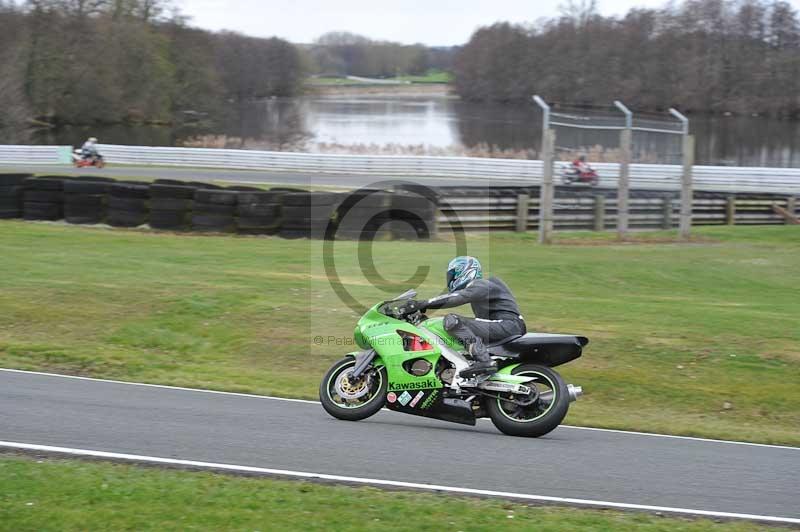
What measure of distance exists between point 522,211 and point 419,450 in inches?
726

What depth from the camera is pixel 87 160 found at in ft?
135

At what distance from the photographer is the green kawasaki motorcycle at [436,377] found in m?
8.35

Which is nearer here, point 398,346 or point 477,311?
point 398,346

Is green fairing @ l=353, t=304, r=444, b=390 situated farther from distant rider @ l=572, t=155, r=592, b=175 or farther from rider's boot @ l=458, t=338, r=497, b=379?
distant rider @ l=572, t=155, r=592, b=175

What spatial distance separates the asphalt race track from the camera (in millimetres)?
6887

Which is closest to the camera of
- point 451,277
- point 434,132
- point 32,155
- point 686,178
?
point 451,277

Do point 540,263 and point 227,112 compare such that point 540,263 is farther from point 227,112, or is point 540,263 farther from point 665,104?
point 227,112

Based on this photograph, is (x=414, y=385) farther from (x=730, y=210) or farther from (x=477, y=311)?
(x=730, y=210)

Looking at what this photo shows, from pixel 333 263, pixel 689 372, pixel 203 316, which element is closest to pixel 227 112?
pixel 333 263

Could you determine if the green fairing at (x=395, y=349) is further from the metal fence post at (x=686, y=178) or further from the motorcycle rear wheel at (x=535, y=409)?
the metal fence post at (x=686, y=178)

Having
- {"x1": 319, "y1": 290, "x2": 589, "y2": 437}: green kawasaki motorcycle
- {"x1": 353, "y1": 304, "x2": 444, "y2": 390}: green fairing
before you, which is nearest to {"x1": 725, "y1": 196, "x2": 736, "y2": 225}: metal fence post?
{"x1": 319, "y1": 290, "x2": 589, "y2": 437}: green kawasaki motorcycle

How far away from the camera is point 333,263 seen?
18047 mm

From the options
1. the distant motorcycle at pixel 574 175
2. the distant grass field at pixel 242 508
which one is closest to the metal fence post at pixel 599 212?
the distant motorcycle at pixel 574 175

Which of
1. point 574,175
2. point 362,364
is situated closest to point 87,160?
point 574,175
